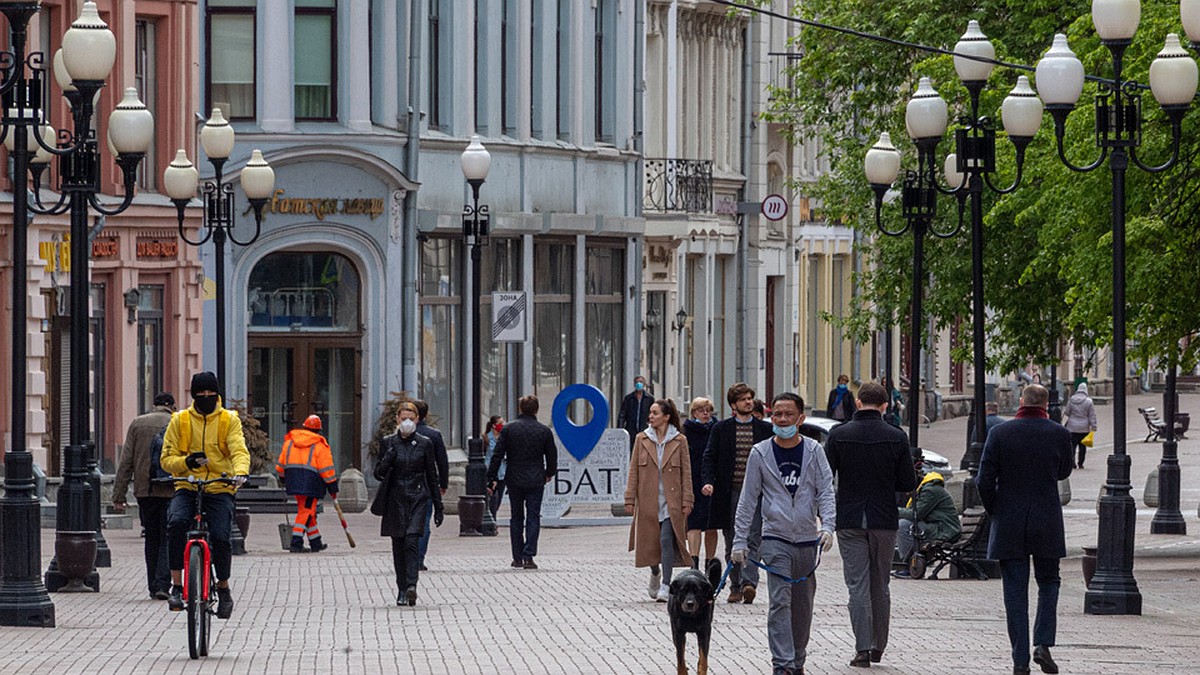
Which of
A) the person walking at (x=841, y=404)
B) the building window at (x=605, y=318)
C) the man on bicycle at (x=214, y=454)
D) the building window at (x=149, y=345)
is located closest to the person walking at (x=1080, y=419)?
the person walking at (x=841, y=404)

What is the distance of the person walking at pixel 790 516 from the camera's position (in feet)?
52.6

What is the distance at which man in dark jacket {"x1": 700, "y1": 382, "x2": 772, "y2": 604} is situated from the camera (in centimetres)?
2169

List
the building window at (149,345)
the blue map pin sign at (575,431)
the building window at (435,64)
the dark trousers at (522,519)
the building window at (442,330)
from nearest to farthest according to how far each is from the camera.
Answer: the dark trousers at (522,519), the blue map pin sign at (575,431), the building window at (149,345), the building window at (442,330), the building window at (435,64)

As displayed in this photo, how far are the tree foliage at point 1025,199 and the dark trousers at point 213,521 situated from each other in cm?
1072

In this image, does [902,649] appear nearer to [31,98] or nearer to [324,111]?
[31,98]

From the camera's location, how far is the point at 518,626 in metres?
19.8

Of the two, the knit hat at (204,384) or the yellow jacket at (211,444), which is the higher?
the knit hat at (204,384)

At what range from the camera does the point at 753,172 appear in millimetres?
59344

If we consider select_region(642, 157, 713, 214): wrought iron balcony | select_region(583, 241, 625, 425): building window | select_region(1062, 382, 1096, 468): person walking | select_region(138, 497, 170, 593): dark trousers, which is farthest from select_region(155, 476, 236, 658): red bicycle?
select_region(642, 157, 713, 214): wrought iron balcony

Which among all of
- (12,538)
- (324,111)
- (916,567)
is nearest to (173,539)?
(12,538)

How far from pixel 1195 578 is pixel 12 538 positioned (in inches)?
453

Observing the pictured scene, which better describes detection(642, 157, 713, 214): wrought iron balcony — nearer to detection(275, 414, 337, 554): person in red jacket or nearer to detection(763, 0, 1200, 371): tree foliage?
detection(763, 0, 1200, 371): tree foliage

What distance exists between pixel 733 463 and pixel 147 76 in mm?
18804

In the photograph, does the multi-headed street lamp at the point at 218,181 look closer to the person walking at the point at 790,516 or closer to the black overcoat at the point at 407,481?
the black overcoat at the point at 407,481
